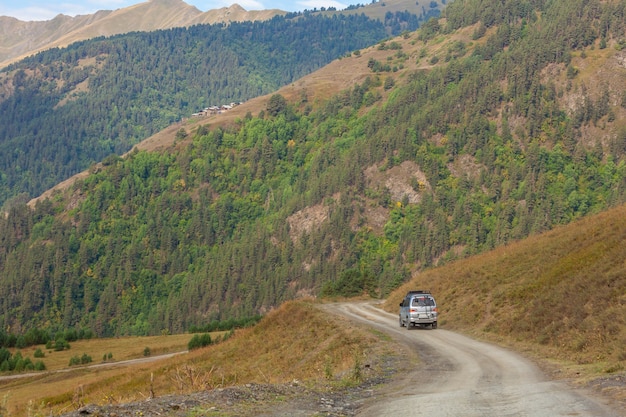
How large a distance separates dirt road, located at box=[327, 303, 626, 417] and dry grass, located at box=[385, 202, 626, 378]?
2.08 meters

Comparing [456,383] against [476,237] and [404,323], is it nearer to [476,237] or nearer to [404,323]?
[404,323]

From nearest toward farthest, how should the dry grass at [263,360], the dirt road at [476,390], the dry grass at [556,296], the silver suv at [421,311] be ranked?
1. the dirt road at [476,390]
2. the dry grass at [556,296]
3. the dry grass at [263,360]
4. the silver suv at [421,311]

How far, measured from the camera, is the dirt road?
55.6ft

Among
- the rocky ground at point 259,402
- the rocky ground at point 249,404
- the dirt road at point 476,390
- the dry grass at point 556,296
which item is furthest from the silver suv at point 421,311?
the rocky ground at point 249,404

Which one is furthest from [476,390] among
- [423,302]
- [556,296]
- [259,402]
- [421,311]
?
[423,302]

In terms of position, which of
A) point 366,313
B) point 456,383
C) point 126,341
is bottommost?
point 126,341

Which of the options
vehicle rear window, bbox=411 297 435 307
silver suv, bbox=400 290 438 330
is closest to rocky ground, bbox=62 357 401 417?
silver suv, bbox=400 290 438 330

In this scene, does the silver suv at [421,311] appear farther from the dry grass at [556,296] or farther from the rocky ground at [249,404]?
the rocky ground at [249,404]

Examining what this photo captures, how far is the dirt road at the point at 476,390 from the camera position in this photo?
55.6 feet

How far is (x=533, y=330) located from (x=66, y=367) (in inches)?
2720

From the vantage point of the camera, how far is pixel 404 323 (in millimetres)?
48062

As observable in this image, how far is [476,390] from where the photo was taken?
823 inches

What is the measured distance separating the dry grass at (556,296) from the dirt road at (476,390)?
6.83 feet

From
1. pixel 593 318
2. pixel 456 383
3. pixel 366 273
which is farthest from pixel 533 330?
pixel 366 273
